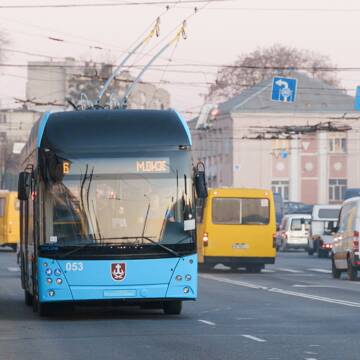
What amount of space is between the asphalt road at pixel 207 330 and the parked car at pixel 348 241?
5115 mm

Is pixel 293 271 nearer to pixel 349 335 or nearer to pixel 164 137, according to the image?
pixel 164 137

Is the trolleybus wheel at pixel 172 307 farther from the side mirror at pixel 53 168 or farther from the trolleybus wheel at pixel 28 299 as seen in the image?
the trolleybus wheel at pixel 28 299

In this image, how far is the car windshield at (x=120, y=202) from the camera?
20016 mm

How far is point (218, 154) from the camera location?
111m

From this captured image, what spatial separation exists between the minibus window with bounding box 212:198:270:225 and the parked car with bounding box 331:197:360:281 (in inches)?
120

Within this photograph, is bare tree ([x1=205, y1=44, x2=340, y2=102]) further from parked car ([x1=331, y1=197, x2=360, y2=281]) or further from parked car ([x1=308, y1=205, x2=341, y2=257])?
parked car ([x1=331, y1=197, x2=360, y2=281])

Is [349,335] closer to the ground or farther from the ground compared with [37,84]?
closer to the ground

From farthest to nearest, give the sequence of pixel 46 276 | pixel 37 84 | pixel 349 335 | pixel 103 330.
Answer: pixel 37 84 → pixel 46 276 → pixel 103 330 → pixel 349 335

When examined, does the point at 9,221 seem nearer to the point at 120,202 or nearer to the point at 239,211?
the point at 239,211

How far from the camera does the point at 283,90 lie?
53.7 metres

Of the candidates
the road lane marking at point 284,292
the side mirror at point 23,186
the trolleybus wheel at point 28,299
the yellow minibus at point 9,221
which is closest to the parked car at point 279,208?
the yellow minibus at point 9,221

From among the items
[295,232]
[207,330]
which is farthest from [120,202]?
[295,232]

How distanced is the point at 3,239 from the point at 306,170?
155 ft

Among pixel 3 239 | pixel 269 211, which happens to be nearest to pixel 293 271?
pixel 269 211
